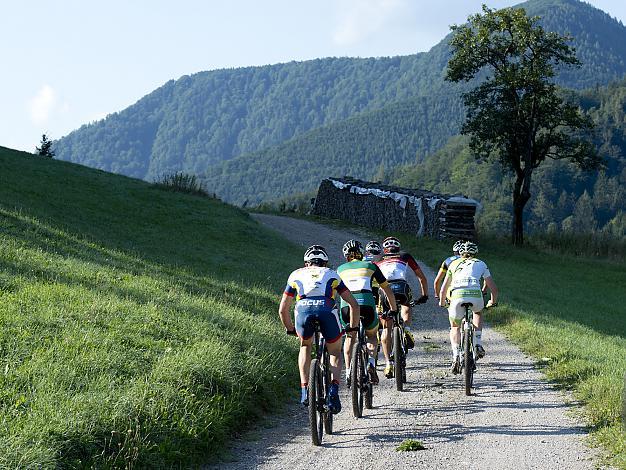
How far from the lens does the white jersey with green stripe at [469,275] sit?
10742 millimetres

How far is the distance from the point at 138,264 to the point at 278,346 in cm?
616

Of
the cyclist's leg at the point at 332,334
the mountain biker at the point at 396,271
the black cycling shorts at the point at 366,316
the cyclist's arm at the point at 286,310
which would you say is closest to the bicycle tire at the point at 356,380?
the cyclist's leg at the point at 332,334

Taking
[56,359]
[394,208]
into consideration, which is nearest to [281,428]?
[56,359]

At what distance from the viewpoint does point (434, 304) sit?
19.1 metres

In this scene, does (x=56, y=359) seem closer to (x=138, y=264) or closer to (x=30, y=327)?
(x=30, y=327)

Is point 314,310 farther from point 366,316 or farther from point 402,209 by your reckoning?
point 402,209

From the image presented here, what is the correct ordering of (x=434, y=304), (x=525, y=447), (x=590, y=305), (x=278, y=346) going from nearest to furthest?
1. (x=525, y=447)
2. (x=278, y=346)
3. (x=434, y=304)
4. (x=590, y=305)

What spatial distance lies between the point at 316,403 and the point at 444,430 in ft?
4.85

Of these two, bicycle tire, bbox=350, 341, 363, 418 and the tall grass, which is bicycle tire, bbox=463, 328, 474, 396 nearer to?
bicycle tire, bbox=350, 341, 363, 418

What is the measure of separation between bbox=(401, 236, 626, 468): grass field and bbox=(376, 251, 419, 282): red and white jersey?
97.5 inches

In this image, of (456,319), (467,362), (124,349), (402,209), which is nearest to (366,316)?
(467,362)

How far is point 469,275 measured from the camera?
10750mm

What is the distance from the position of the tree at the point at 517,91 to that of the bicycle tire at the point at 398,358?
2590 centimetres

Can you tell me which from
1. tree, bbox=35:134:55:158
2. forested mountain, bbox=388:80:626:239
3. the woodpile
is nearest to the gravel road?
the woodpile
